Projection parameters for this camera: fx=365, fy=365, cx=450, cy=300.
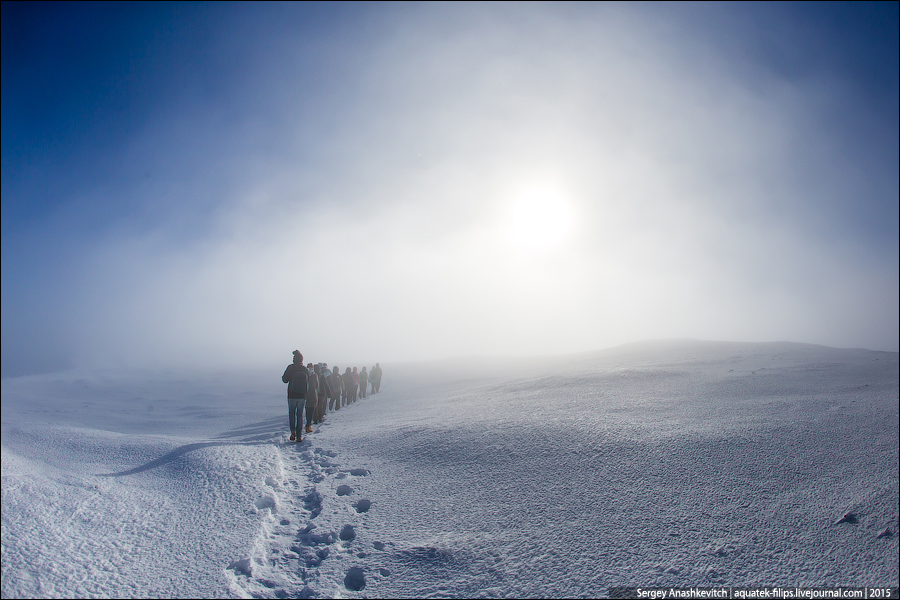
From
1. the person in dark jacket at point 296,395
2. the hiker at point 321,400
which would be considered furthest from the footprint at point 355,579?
the hiker at point 321,400

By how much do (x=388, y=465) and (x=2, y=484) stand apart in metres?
5.28

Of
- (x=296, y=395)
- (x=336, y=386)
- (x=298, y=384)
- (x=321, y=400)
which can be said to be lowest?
(x=336, y=386)

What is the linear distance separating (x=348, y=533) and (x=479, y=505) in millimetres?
1706

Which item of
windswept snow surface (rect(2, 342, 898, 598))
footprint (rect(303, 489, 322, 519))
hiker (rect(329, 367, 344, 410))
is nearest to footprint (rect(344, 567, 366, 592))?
windswept snow surface (rect(2, 342, 898, 598))

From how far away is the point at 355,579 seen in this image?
372 cm

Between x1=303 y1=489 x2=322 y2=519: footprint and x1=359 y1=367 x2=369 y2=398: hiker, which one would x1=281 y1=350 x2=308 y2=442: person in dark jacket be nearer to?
x1=303 y1=489 x2=322 y2=519: footprint

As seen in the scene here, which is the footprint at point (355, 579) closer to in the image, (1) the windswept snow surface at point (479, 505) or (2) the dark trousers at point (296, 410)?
(1) the windswept snow surface at point (479, 505)

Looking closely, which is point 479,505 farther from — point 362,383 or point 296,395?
point 362,383

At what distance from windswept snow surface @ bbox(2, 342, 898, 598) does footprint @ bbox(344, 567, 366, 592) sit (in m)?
0.02

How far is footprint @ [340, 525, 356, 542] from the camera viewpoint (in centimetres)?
443

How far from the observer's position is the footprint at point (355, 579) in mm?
3627

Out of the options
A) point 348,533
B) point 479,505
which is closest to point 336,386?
point 348,533

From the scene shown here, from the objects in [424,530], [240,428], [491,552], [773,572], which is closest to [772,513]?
[773,572]

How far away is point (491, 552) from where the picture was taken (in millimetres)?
3938
